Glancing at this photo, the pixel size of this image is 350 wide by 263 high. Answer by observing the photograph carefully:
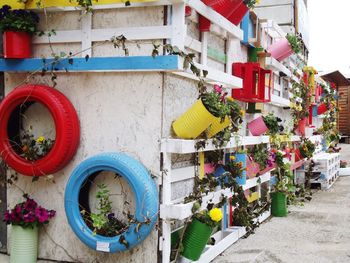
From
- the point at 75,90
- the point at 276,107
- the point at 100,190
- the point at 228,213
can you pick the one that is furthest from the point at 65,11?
the point at 276,107

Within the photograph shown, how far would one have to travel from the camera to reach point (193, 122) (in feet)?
13.9

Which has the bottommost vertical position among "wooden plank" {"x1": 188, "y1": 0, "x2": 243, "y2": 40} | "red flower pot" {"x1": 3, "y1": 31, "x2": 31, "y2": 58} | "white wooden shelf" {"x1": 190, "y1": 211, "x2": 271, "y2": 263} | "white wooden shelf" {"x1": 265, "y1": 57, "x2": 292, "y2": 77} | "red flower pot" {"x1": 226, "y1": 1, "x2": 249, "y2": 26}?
"white wooden shelf" {"x1": 190, "y1": 211, "x2": 271, "y2": 263}

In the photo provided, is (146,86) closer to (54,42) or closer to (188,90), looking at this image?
(188,90)

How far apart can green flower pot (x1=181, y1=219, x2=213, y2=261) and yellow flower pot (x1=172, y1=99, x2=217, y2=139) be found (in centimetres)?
78

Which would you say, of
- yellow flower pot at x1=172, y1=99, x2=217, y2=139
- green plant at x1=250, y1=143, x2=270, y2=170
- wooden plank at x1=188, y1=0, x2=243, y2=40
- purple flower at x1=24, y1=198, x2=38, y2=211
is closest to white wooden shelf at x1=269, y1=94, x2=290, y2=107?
green plant at x1=250, y1=143, x2=270, y2=170

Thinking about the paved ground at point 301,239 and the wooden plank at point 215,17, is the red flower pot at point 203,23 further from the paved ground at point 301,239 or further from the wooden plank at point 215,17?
the paved ground at point 301,239

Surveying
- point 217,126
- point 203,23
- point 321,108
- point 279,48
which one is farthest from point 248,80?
point 321,108

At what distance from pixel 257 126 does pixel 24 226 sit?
3472mm

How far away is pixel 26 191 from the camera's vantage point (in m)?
4.83

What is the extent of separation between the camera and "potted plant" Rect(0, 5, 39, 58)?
449 cm

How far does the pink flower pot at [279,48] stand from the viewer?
773cm

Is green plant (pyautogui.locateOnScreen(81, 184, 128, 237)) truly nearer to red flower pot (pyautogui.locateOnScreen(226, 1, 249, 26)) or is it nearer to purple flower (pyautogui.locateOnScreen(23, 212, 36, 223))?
purple flower (pyautogui.locateOnScreen(23, 212, 36, 223))

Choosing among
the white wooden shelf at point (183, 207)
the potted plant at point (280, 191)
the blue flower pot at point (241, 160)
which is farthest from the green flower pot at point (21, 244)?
the potted plant at point (280, 191)

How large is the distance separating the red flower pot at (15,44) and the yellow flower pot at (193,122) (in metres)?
1.57
